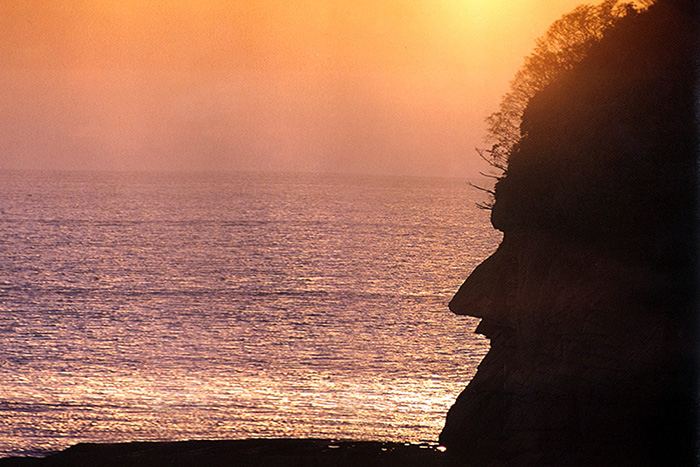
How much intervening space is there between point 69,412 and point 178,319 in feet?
93.0

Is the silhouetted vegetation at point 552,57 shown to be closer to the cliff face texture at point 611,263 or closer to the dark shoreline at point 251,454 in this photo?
the cliff face texture at point 611,263

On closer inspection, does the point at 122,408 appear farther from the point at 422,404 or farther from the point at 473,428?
the point at 473,428

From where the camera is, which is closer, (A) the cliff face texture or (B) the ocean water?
(A) the cliff face texture

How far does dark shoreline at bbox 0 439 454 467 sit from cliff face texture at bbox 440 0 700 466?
143 inches

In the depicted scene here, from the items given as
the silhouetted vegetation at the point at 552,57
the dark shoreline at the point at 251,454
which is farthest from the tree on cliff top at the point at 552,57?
the dark shoreline at the point at 251,454

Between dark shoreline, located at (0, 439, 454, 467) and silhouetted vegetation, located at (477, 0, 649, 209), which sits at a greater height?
silhouetted vegetation, located at (477, 0, 649, 209)

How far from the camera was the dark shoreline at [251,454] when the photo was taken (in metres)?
28.1

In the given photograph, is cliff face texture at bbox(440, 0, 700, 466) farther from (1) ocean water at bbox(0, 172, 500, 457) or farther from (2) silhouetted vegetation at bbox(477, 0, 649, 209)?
(1) ocean water at bbox(0, 172, 500, 457)

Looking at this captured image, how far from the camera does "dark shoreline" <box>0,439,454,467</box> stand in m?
28.1

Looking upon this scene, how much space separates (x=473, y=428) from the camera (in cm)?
2928

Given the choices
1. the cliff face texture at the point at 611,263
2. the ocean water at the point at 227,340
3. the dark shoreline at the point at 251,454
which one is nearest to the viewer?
the cliff face texture at the point at 611,263

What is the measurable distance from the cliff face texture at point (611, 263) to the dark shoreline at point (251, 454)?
11.9 feet

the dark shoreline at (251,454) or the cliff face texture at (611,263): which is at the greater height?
the cliff face texture at (611,263)

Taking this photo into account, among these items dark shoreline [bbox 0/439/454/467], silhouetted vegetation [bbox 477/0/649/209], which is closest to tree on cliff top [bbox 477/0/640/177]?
silhouetted vegetation [bbox 477/0/649/209]
